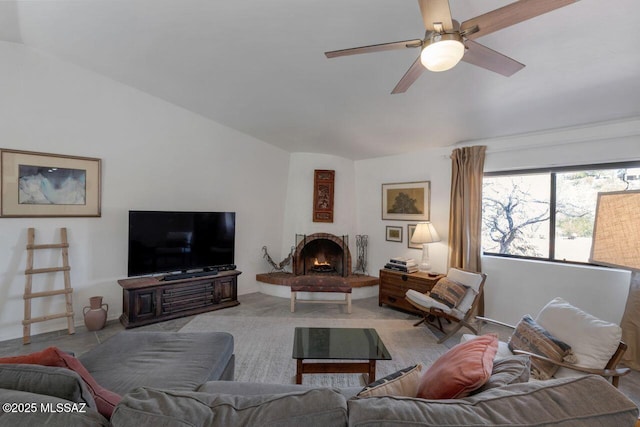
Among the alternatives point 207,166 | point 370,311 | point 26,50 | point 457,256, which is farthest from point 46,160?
point 457,256

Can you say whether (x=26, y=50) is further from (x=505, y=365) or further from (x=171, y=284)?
(x=505, y=365)

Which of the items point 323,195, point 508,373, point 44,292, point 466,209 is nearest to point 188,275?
point 44,292

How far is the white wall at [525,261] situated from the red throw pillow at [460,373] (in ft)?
Result: 9.15

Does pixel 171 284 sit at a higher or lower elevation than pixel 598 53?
lower

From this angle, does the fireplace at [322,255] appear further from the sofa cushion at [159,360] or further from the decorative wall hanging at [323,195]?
the sofa cushion at [159,360]

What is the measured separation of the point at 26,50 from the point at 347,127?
12.4ft

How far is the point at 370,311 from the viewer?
Result: 4281mm

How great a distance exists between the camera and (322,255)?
5.54 meters

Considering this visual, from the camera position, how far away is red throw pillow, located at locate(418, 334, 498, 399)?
108 cm

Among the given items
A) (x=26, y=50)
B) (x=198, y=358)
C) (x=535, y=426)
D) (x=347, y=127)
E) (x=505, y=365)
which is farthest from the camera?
(x=347, y=127)

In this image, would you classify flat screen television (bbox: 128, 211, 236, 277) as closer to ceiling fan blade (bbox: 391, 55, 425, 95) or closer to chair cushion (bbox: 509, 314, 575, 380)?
ceiling fan blade (bbox: 391, 55, 425, 95)

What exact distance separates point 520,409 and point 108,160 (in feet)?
14.9

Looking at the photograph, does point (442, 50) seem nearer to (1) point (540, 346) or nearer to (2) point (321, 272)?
(1) point (540, 346)

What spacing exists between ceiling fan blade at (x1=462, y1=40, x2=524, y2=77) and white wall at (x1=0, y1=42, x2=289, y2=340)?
3.84 meters
